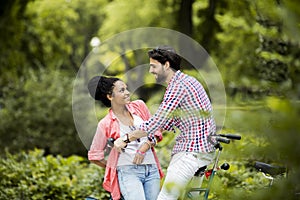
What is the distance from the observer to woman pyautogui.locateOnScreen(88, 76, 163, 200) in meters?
4.85

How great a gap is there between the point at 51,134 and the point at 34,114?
66cm

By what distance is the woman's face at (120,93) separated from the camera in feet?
16.1

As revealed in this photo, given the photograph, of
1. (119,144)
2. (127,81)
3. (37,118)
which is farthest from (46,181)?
(37,118)

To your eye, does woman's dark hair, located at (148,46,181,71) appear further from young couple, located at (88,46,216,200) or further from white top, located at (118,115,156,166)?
white top, located at (118,115,156,166)

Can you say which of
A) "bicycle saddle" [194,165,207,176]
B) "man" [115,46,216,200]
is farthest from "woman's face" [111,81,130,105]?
"bicycle saddle" [194,165,207,176]

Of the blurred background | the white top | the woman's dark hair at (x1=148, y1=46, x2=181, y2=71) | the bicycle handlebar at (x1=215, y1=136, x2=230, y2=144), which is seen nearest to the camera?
the blurred background

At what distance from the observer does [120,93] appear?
4910mm

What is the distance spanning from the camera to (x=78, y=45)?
28375 millimetres

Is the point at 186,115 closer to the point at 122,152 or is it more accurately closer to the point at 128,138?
the point at 128,138

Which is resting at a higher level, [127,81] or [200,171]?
[127,81]

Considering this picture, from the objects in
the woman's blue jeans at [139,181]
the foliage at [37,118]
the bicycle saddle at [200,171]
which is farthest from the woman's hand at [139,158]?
the foliage at [37,118]

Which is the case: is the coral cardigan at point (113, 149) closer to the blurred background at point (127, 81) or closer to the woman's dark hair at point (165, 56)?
the woman's dark hair at point (165, 56)

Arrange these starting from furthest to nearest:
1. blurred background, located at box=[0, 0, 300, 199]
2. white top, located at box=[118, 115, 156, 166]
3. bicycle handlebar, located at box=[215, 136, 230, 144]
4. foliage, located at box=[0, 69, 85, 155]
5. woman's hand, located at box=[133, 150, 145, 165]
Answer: foliage, located at box=[0, 69, 85, 155] → white top, located at box=[118, 115, 156, 166] → woman's hand, located at box=[133, 150, 145, 165] → bicycle handlebar, located at box=[215, 136, 230, 144] → blurred background, located at box=[0, 0, 300, 199]

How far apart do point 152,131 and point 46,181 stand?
438 cm
